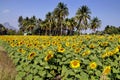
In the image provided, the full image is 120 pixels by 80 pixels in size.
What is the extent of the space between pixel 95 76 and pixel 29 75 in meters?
1.39

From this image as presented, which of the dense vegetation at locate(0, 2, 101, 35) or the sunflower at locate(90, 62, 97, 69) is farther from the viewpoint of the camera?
the dense vegetation at locate(0, 2, 101, 35)

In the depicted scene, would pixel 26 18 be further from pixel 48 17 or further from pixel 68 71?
pixel 68 71

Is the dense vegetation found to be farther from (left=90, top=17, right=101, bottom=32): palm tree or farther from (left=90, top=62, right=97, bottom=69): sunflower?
(left=90, top=62, right=97, bottom=69): sunflower

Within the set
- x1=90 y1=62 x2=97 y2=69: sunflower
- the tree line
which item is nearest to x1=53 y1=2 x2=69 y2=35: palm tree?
the tree line

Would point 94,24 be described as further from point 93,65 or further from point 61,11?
point 93,65

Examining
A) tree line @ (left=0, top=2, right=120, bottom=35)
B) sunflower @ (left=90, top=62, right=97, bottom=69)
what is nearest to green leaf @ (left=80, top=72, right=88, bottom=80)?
sunflower @ (left=90, top=62, right=97, bottom=69)

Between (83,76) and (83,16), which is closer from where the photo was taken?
(83,76)

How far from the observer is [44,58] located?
6270mm

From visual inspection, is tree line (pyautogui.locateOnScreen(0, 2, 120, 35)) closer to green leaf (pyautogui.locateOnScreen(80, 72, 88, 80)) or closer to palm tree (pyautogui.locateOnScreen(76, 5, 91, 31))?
palm tree (pyautogui.locateOnScreen(76, 5, 91, 31))

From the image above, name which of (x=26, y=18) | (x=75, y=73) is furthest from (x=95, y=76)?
(x=26, y=18)

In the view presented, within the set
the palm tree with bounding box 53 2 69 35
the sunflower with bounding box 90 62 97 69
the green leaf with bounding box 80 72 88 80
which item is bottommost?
the green leaf with bounding box 80 72 88 80

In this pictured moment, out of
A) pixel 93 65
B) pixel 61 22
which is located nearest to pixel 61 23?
pixel 61 22

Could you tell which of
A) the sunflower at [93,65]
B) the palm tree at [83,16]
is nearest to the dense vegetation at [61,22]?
the palm tree at [83,16]

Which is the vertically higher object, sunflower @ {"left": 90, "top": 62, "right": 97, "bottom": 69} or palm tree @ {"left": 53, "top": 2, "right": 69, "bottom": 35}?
palm tree @ {"left": 53, "top": 2, "right": 69, "bottom": 35}
